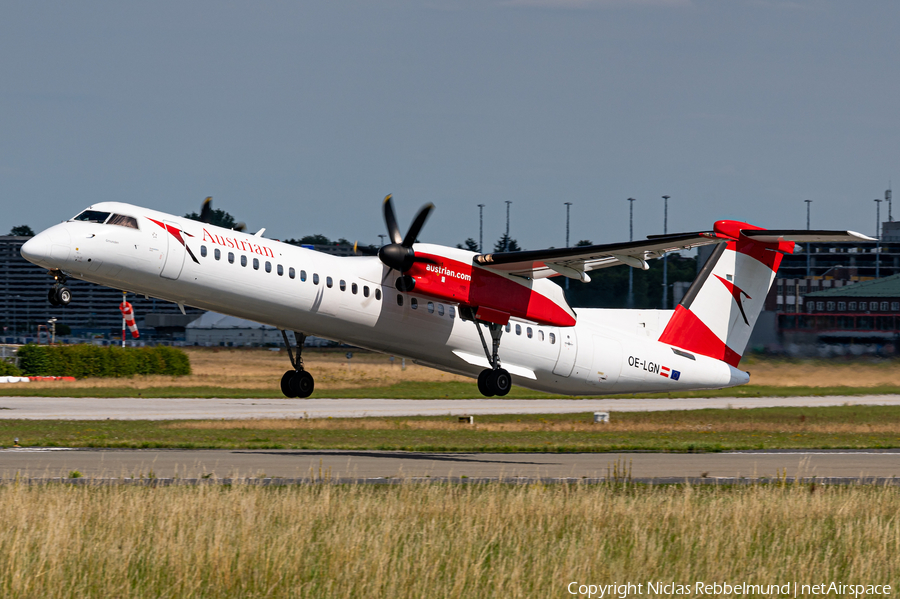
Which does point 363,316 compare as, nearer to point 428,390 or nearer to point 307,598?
point 307,598

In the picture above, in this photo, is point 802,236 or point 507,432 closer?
point 802,236

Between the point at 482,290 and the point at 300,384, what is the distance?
598 centimetres

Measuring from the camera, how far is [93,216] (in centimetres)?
2217

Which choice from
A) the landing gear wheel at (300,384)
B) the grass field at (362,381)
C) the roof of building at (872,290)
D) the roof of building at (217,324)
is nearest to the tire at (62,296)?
the landing gear wheel at (300,384)

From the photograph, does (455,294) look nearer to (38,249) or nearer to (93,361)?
(38,249)

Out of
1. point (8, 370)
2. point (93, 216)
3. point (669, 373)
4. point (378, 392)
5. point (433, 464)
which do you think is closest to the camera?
point (93, 216)

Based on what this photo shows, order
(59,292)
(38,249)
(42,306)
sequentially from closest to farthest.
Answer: (38,249) → (59,292) → (42,306)

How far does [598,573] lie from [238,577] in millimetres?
4680

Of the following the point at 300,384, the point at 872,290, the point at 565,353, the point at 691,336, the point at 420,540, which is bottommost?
the point at 420,540

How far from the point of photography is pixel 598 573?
12539mm

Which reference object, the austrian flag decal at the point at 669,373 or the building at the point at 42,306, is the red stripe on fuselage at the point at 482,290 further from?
the building at the point at 42,306

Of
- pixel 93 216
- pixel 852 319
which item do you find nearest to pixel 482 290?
pixel 93 216

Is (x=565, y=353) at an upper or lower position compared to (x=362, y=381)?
upper

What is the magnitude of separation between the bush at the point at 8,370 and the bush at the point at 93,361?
589 mm
